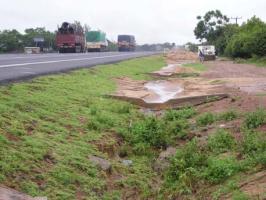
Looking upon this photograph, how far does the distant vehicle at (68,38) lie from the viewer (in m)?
55.0

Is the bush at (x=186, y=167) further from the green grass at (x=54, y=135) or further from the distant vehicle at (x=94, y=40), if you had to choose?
the distant vehicle at (x=94, y=40)

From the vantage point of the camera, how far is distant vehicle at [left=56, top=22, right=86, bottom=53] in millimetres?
54969

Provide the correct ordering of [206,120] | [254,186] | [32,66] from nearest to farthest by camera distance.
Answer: [254,186] < [206,120] < [32,66]

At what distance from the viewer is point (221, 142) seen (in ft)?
34.3

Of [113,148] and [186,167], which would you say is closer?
[186,167]

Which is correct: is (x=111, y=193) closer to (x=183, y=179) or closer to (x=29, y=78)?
(x=183, y=179)

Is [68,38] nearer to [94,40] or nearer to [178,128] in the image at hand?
[94,40]

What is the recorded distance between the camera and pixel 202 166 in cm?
935

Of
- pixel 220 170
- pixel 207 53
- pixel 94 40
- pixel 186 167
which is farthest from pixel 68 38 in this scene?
pixel 220 170

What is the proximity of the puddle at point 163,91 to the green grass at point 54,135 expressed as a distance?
2.08 m

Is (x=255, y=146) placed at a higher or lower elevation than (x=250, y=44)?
higher

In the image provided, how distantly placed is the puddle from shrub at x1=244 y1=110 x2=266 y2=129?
637cm

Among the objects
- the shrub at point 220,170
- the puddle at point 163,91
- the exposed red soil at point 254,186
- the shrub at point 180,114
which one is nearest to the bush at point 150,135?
the shrub at point 180,114

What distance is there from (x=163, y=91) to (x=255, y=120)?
10654 mm
